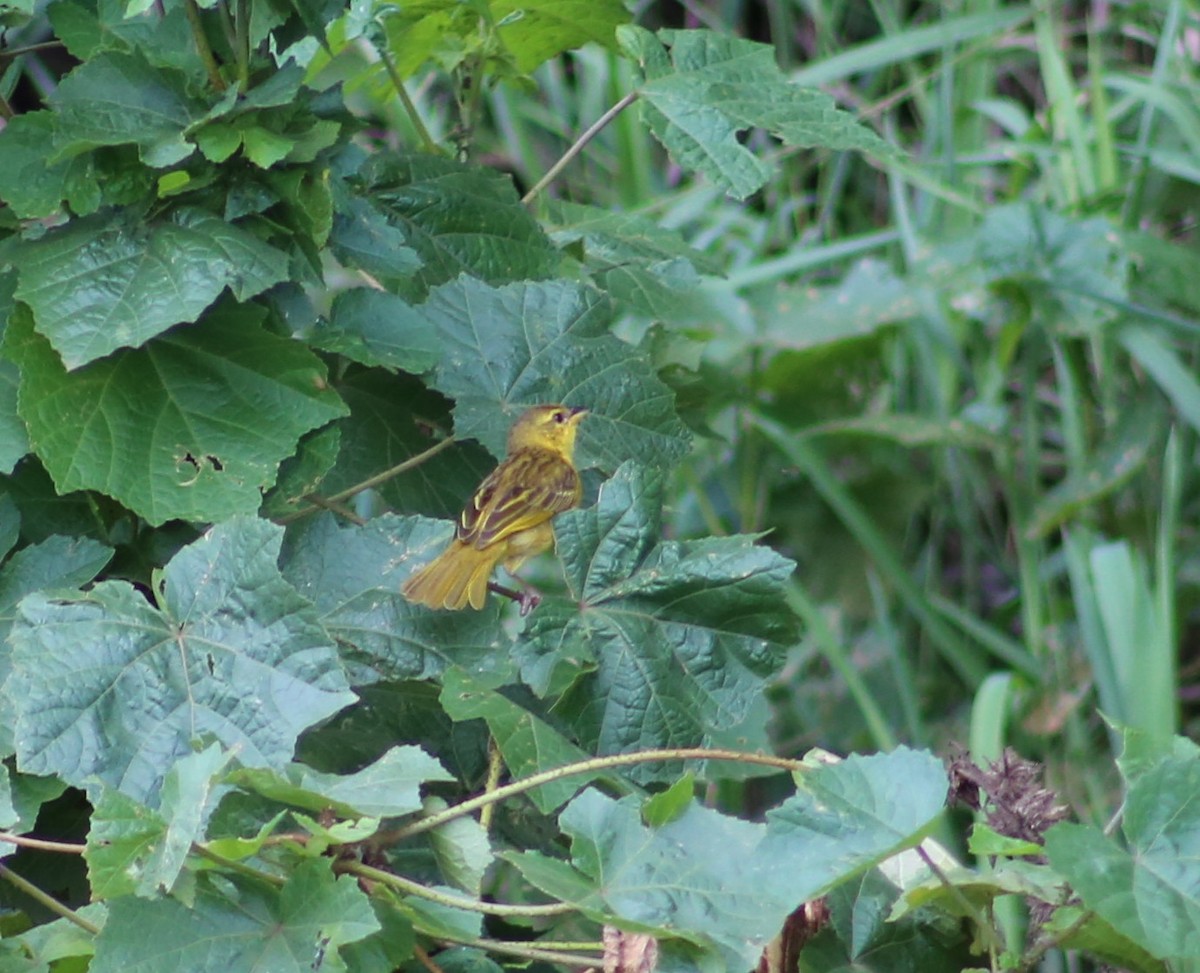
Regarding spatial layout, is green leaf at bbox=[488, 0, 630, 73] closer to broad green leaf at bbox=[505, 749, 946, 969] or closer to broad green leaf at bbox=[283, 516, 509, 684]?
broad green leaf at bbox=[283, 516, 509, 684]

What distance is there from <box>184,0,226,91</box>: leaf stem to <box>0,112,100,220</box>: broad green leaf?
0.46ft

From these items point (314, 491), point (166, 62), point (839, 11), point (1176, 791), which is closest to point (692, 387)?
point (314, 491)

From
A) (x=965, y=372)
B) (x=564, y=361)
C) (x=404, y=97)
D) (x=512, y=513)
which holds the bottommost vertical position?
(x=965, y=372)

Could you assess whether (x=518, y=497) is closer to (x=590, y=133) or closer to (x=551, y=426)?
(x=551, y=426)

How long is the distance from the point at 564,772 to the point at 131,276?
2.00 feet

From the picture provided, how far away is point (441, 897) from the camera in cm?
104

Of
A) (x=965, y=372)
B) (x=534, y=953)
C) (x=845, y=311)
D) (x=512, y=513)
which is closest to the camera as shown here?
(x=534, y=953)

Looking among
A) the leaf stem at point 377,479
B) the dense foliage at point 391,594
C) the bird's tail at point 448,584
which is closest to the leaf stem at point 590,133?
the dense foliage at point 391,594

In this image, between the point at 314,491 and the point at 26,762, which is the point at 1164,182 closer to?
the point at 314,491

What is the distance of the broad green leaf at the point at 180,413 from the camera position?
1.33 m

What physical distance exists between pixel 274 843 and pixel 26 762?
0.20 m

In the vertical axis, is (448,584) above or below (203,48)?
below

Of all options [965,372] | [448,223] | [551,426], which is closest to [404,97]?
[448,223]

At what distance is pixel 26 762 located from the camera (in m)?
1.08
